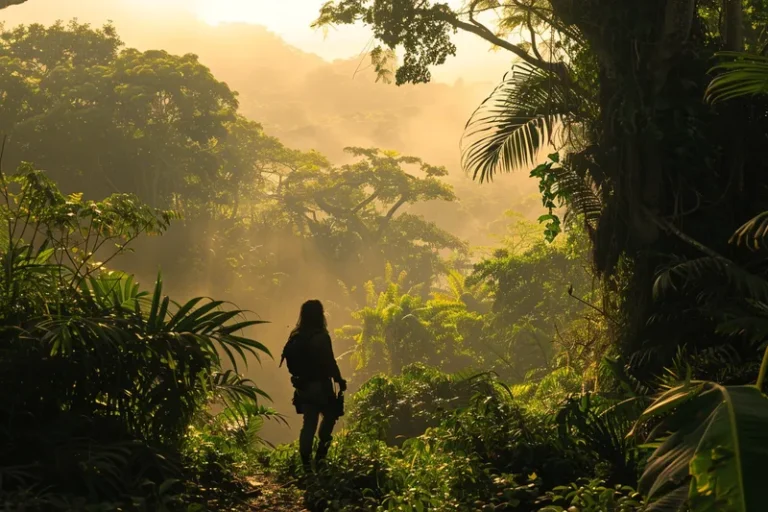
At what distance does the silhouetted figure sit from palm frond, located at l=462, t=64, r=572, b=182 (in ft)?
9.09

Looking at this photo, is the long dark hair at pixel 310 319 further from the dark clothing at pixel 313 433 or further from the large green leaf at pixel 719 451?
the large green leaf at pixel 719 451

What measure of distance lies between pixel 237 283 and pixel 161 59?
9367 millimetres

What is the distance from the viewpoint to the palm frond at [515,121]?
7.63 meters

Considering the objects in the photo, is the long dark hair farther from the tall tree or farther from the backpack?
the tall tree

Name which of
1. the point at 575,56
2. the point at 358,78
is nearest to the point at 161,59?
the point at 575,56

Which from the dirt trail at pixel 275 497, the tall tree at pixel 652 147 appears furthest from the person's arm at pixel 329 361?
the tall tree at pixel 652 147

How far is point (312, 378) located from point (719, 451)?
12.7 ft

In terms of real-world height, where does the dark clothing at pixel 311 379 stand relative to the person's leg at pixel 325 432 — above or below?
above

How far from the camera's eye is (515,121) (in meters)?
7.85

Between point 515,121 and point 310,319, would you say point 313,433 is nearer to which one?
point 310,319

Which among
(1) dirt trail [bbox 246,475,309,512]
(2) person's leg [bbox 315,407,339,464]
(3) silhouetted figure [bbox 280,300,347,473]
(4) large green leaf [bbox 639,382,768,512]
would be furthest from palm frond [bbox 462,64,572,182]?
(4) large green leaf [bbox 639,382,768,512]

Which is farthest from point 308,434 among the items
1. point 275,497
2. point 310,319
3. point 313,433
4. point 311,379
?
point 310,319

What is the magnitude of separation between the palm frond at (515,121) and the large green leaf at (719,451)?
5.32 metres

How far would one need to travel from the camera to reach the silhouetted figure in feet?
18.8
